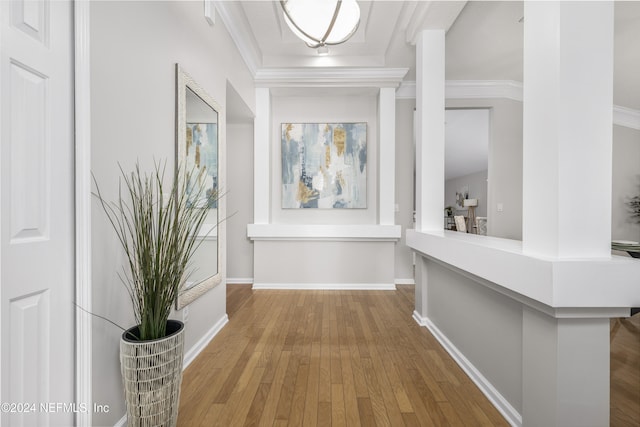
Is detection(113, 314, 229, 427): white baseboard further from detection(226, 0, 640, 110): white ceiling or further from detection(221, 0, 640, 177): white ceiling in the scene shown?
detection(226, 0, 640, 110): white ceiling

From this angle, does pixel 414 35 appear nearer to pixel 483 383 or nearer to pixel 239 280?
pixel 483 383

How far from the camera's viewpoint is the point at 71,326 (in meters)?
1.20

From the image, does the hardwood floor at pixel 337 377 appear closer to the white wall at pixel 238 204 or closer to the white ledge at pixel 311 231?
the white ledge at pixel 311 231

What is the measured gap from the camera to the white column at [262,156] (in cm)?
394

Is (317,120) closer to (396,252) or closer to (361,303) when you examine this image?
(396,252)

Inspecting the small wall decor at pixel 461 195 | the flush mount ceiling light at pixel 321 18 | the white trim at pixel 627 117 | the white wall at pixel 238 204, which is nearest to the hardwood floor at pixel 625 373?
the flush mount ceiling light at pixel 321 18

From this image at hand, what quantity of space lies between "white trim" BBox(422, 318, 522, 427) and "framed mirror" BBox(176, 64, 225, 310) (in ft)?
6.41

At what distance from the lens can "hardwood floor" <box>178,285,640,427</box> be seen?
154cm

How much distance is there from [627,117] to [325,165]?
16.8 ft

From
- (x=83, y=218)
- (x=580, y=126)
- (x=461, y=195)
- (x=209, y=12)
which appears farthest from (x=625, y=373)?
(x=461, y=195)

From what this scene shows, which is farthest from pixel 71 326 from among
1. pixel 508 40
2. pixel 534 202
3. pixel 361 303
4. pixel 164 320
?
pixel 508 40

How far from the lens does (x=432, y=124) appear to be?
8.71ft

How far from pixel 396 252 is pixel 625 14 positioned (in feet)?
11.1

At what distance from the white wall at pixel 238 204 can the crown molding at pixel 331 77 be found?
0.81 meters
